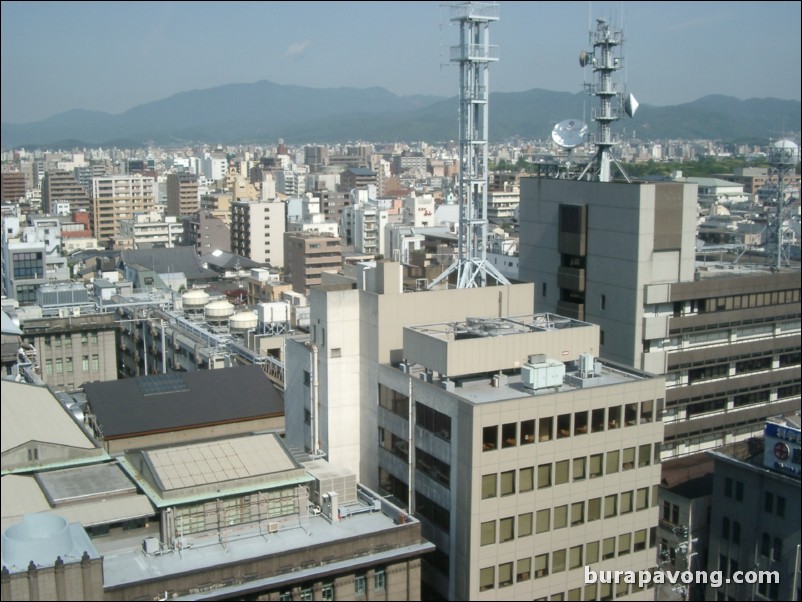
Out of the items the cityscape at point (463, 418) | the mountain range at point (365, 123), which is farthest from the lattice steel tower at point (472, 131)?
the mountain range at point (365, 123)

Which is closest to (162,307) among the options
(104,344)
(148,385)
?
(104,344)

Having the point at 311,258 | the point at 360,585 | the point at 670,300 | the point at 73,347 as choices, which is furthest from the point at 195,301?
the point at 360,585

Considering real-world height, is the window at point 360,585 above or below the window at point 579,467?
below

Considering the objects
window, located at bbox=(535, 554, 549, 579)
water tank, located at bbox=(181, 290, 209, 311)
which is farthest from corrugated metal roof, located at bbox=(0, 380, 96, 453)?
water tank, located at bbox=(181, 290, 209, 311)

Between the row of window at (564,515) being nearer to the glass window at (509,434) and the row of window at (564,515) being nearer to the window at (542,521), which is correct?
the window at (542,521)

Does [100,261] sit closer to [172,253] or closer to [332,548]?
[172,253]
